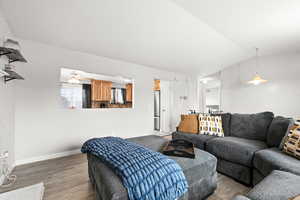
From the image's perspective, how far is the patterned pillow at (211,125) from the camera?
2.63 meters

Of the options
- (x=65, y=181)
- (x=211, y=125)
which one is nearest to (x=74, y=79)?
(x=65, y=181)

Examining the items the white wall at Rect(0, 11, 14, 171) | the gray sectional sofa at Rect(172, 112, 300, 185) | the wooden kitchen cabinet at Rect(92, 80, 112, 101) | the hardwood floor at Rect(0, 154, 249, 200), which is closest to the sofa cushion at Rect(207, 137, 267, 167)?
the gray sectional sofa at Rect(172, 112, 300, 185)

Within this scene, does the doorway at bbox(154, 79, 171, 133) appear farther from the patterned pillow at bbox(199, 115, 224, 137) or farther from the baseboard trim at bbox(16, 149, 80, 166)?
the baseboard trim at bbox(16, 149, 80, 166)

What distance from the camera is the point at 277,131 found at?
2.01m

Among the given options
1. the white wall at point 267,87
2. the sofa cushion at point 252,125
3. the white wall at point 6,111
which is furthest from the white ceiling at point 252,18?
the white wall at point 6,111

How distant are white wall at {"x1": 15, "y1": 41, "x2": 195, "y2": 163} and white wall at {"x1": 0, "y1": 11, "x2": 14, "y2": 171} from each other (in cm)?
20

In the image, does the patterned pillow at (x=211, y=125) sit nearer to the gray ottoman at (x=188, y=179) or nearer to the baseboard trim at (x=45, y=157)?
the gray ottoman at (x=188, y=179)

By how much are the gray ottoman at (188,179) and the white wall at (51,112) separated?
1.74m

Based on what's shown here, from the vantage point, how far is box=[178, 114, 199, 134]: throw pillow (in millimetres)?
2779

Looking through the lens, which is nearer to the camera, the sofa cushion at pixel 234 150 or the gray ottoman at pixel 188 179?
the gray ottoman at pixel 188 179

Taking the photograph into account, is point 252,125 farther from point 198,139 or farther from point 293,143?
point 198,139

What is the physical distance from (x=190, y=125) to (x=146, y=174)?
196cm

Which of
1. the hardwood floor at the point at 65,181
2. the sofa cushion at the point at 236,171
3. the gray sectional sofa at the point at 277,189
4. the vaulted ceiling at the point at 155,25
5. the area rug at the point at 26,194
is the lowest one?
the hardwood floor at the point at 65,181

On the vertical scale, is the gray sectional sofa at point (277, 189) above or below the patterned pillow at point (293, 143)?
below
